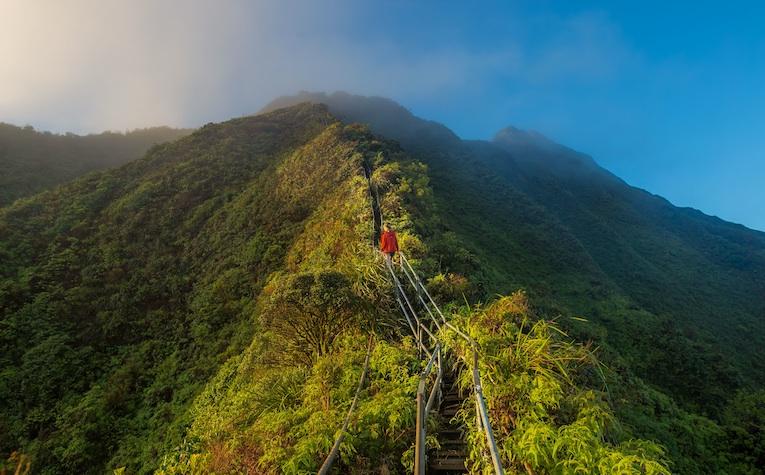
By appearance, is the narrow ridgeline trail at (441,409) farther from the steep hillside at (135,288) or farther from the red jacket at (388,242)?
the steep hillside at (135,288)

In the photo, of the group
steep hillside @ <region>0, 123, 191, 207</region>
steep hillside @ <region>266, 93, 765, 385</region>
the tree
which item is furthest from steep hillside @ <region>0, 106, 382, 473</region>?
steep hillside @ <region>266, 93, 765, 385</region>

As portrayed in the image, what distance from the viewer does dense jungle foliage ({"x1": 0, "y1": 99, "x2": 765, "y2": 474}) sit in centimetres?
556

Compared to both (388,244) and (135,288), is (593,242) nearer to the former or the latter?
(388,244)

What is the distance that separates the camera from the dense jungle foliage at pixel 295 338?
5557 mm

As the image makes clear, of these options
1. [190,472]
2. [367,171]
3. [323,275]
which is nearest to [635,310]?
[367,171]

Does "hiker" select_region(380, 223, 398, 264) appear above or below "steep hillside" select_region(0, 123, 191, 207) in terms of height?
above

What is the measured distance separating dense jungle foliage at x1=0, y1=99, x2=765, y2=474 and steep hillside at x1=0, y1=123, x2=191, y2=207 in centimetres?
1050

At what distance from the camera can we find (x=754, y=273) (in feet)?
153

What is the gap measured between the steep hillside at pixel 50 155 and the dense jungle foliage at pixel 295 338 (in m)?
10.5

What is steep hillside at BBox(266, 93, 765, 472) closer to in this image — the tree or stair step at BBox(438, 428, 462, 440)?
the tree

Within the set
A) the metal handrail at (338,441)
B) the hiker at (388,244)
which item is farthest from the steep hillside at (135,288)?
the metal handrail at (338,441)

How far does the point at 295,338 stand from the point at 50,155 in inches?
1968

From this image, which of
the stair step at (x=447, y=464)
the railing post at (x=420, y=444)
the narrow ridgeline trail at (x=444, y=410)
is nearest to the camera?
the railing post at (x=420, y=444)

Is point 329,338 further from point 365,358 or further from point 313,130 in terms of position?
point 313,130
